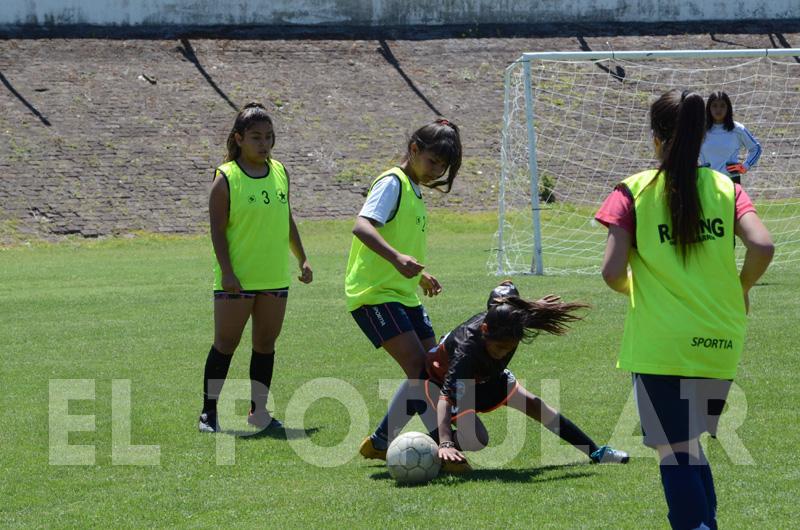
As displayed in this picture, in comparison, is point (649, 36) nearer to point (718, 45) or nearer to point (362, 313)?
point (718, 45)

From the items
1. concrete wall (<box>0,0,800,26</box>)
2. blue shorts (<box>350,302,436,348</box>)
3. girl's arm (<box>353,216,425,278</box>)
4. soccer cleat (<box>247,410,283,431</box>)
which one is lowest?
soccer cleat (<box>247,410,283,431</box>)

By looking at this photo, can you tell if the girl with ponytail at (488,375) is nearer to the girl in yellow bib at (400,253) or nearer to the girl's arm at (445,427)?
the girl's arm at (445,427)

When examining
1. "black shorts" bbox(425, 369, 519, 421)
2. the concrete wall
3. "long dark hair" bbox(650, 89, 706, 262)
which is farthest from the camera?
the concrete wall

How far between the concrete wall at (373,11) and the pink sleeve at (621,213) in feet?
103

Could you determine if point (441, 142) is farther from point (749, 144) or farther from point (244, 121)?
point (749, 144)

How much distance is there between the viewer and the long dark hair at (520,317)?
5.58m

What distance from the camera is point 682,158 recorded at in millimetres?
3879

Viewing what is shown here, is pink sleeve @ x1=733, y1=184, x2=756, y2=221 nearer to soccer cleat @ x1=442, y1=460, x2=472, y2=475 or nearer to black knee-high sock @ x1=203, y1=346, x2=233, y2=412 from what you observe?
soccer cleat @ x1=442, y1=460, x2=472, y2=475

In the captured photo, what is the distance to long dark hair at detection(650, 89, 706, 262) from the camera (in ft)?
12.6

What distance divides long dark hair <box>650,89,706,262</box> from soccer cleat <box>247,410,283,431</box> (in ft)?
12.3

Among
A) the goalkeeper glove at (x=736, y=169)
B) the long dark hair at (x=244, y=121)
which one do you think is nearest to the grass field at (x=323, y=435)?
the goalkeeper glove at (x=736, y=169)

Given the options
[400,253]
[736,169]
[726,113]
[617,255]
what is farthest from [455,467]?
[736,169]

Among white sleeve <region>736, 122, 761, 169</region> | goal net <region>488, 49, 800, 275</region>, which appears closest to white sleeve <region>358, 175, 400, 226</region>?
white sleeve <region>736, 122, 761, 169</region>

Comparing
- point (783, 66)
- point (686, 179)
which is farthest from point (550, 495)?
point (783, 66)
